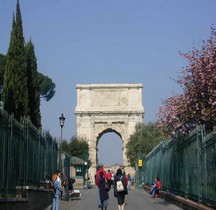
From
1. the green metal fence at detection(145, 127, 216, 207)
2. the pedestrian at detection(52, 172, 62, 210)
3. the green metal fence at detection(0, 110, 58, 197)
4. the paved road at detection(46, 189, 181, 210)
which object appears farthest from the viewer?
the paved road at detection(46, 189, 181, 210)

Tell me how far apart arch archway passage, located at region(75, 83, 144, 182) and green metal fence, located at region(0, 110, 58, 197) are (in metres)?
55.9

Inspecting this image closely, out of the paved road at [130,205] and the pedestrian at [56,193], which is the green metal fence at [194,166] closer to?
the paved road at [130,205]

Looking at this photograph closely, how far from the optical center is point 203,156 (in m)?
14.2

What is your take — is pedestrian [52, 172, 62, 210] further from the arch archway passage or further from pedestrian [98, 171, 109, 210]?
the arch archway passage

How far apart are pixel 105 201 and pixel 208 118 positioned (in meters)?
3.81

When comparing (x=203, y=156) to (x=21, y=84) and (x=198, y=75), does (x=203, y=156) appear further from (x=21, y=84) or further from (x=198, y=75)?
(x=21, y=84)

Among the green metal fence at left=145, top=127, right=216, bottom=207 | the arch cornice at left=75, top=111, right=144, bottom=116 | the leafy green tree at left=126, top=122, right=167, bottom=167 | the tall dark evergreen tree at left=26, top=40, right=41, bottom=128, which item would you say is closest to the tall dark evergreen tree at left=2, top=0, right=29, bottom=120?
the tall dark evergreen tree at left=26, top=40, right=41, bottom=128

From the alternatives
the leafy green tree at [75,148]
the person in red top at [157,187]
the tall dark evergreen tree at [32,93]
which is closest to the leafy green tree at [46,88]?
the leafy green tree at [75,148]

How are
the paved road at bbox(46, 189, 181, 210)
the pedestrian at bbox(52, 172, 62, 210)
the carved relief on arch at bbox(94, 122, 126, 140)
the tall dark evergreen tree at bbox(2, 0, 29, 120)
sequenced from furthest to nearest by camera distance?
1. the carved relief on arch at bbox(94, 122, 126, 140)
2. the tall dark evergreen tree at bbox(2, 0, 29, 120)
3. the paved road at bbox(46, 189, 181, 210)
4. the pedestrian at bbox(52, 172, 62, 210)

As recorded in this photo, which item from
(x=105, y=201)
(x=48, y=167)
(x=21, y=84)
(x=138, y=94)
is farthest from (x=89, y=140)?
(x=105, y=201)

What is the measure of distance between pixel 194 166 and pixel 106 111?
63.0 m

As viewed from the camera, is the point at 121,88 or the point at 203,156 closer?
the point at 203,156

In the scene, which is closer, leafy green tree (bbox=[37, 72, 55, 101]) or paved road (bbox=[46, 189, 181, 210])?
paved road (bbox=[46, 189, 181, 210])

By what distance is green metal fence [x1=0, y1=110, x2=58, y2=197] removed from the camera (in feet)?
39.0
